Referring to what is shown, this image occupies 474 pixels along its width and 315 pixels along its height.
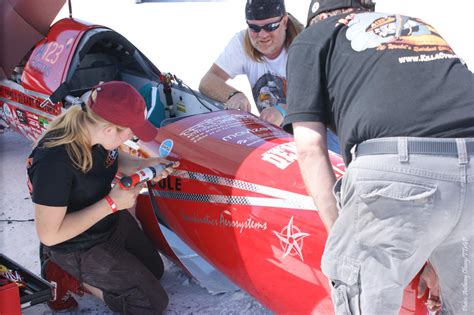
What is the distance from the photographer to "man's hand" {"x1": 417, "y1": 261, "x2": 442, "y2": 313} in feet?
6.15

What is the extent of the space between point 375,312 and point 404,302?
429 mm

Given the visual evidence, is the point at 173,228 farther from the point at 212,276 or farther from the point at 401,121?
the point at 401,121

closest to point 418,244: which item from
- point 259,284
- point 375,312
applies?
point 375,312

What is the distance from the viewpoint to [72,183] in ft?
8.30

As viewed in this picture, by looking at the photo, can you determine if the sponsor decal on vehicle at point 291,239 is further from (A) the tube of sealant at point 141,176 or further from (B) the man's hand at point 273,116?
(B) the man's hand at point 273,116

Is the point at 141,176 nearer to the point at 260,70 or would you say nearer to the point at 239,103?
the point at 239,103

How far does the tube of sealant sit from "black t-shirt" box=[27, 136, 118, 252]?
0.15 m

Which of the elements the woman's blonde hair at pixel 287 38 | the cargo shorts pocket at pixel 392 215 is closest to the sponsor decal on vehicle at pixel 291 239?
the cargo shorts pocket at pixel 392 215

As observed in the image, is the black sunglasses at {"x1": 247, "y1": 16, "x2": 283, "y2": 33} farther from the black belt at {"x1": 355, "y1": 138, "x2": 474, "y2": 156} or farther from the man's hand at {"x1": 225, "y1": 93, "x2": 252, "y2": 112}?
the black belt at {"x1": 355, "y1": 138, "x2": 474, "y2": 156}

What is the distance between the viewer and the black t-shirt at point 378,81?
1.52 metres

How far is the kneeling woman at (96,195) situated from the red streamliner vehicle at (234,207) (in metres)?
0.18

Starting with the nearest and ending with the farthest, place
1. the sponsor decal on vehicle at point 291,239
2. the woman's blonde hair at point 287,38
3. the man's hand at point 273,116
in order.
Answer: the sponsor decal on vehicle at point 291,239 < the man's hand at point 273,116 < the woman's blonde hair at point 287,38

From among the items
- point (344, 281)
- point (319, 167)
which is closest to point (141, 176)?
point (319, 167)

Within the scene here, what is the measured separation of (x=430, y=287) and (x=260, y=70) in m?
2.25
